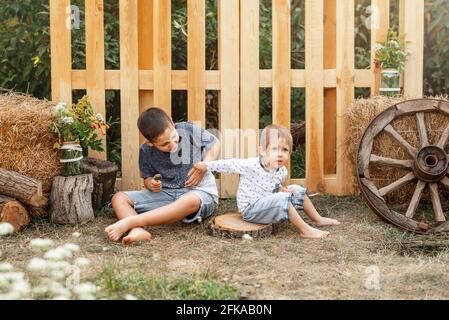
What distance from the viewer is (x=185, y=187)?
15.5ft

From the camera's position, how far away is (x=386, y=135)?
4758mm

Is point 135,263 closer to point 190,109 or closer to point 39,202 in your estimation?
point 39,202

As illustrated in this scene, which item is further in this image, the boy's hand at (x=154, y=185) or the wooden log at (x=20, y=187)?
the boy's hand at (x=154, y=185)

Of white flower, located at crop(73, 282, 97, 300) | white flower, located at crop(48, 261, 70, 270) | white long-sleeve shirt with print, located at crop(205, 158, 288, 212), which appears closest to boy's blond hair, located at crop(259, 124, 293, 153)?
white long-sleeve shirt with print, located at crop(205, 158, 288, 212)

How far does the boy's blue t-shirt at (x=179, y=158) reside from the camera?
185 inches

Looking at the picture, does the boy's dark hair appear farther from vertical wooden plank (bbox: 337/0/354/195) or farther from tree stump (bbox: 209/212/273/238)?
vertical wooden plank (bbox: 337/0/354/195)

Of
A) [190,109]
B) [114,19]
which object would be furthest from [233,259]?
[114,19]

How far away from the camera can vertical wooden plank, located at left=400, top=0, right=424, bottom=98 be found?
211 inches

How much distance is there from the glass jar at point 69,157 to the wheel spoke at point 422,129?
2.13 m

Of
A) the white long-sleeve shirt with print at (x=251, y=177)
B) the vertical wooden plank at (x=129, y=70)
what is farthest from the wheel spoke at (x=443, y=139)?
the vertical wooden plank at (x=129, y=70)

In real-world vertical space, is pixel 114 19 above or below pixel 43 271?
above

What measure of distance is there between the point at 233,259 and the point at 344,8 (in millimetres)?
2372

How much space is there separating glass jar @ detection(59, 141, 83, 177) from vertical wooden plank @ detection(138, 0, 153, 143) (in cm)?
82

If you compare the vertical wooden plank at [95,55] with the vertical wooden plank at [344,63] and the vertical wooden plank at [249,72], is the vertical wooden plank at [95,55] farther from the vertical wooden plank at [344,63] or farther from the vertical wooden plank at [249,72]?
the vertical wooden plank at [344,63]
